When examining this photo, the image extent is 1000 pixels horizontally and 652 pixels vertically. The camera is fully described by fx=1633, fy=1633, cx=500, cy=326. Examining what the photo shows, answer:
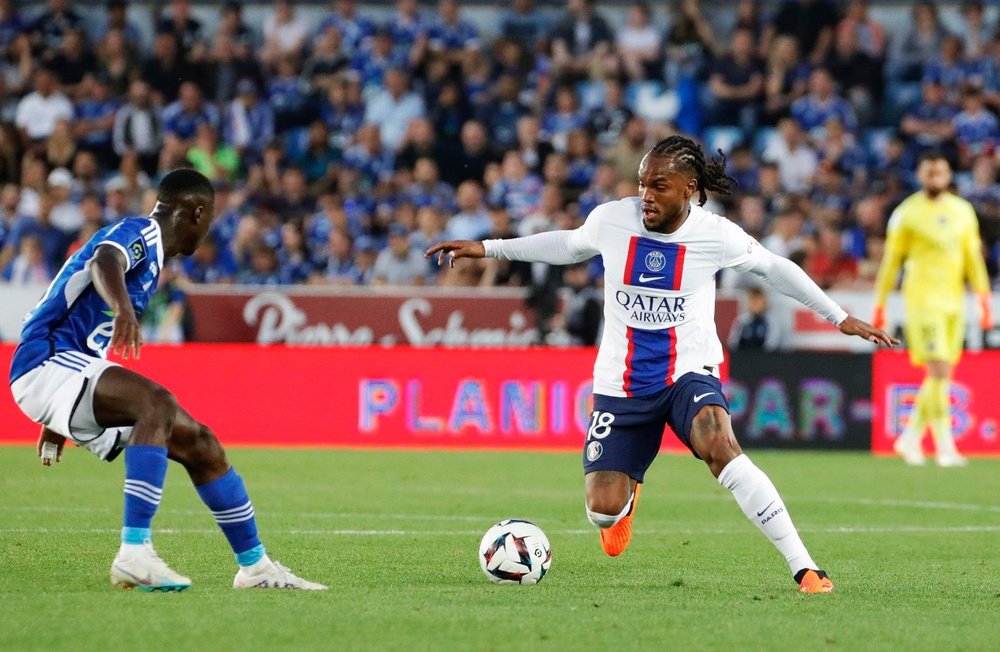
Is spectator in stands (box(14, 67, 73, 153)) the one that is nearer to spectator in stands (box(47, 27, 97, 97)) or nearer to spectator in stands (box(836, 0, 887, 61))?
spectator in stands (box(47, 27, 97, 97))

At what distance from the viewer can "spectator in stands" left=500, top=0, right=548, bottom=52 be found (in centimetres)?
2186

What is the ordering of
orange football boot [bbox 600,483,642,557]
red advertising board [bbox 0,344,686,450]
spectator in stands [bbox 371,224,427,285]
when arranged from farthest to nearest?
1. spectator in stands [bbox 371,224,427,285]
2. red advertising board [bbox 0,344,686,450]
3. orange football boot [bbox 600,483,642,557]

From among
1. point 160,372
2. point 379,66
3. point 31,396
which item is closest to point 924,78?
point 379,66

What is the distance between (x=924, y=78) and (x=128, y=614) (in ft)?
57.0

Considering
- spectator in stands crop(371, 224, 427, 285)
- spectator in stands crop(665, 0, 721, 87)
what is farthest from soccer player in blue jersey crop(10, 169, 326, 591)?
spectator in stands crop(665, 0, 721, 87)

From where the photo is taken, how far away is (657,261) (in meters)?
7.40

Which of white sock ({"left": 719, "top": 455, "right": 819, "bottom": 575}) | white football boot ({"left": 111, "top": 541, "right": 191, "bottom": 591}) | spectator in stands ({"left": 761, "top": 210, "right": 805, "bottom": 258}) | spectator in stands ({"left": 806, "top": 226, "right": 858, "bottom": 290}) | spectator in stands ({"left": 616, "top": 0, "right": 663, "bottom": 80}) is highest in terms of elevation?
spectator in stands ({"left": 616, "top": 0, "right": 663, "bottom": 80})

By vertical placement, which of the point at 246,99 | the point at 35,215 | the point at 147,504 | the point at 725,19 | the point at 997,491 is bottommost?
the point at 997,491

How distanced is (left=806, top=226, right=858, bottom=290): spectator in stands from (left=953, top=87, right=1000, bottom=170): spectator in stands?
2.94 metres

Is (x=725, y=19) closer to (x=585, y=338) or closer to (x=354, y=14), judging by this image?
(x=354, y=14)

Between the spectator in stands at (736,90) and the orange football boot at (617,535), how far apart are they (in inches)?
536

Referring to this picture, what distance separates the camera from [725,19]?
2266 centimetres

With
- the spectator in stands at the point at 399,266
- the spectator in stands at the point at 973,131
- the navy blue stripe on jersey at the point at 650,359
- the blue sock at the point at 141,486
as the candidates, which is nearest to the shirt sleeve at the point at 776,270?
the navy blue stripe on jersey at the point at 650,359

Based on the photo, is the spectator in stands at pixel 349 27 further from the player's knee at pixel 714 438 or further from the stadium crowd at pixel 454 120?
the player's knee at pixel 714 438
